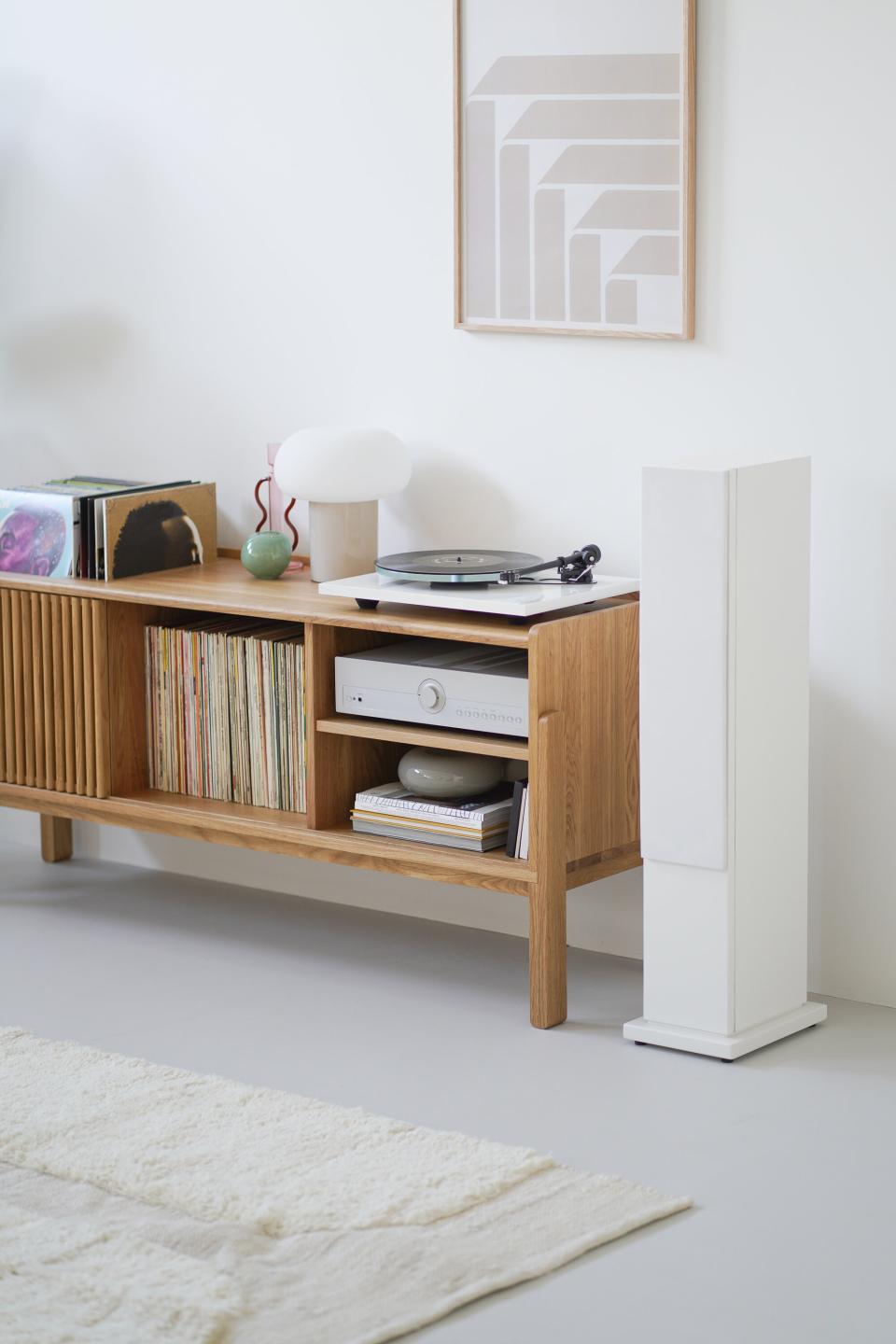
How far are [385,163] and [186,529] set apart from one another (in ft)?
2.93

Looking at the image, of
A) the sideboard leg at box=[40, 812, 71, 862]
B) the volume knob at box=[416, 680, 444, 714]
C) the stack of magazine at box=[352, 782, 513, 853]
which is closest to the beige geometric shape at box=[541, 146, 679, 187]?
the volume knob at box=[416, 680, 444, 714]

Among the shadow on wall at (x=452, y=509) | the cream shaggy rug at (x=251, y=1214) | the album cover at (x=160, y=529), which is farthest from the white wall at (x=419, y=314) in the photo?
the cream shaggy rug at (x=251, y=1214)

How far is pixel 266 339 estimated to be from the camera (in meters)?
4.03

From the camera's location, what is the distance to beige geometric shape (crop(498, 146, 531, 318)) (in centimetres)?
355

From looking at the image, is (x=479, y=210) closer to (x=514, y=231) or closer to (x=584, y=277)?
(x=514, y=231)

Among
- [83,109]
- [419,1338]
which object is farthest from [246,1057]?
[83,109]

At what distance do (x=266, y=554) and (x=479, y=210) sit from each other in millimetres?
818

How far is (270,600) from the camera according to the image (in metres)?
3.57

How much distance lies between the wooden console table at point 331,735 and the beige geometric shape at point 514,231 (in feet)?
2.12

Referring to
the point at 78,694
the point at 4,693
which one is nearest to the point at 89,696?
the point at 78,694

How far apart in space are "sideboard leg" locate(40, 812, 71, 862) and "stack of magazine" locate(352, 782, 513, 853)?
117cm

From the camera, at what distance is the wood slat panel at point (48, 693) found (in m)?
3.84

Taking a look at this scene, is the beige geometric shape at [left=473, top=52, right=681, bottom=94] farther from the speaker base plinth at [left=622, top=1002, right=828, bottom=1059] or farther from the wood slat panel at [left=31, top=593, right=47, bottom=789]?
the speaker base plinth at [left=622, top=1002, right=828, bottom=1059]

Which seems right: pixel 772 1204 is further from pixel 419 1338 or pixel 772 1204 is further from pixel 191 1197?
pixel 191 1197
